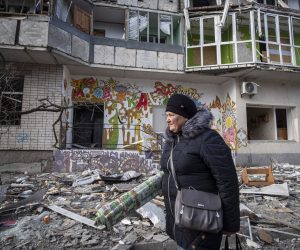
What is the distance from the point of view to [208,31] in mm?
12102

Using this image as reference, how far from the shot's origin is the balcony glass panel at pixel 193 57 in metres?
11.2

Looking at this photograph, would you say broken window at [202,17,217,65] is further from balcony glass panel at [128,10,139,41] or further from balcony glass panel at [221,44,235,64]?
balcony glass panel at [128,10,139,41]

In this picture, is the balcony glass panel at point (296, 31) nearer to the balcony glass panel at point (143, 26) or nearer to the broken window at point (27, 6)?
the balcony glass panel at point (143, 26)

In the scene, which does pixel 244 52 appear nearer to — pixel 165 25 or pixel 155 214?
pixel 165 25

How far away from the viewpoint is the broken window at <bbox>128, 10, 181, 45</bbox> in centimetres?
1123

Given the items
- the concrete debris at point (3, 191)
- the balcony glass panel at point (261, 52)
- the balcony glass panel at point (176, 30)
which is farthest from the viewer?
the balcony glass panel at point (176, 30)

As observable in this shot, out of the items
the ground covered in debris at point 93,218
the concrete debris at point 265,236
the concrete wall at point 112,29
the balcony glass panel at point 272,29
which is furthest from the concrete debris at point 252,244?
the balcony glass panel at point 272,29

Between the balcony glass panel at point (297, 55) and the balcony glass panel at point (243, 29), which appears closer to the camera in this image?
the balcony glass panel at point (297, 55)

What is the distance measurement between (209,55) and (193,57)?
747 millimetres

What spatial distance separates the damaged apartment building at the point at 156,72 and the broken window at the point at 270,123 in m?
0.06

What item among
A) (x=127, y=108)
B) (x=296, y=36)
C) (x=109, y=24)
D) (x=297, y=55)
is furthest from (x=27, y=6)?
(x=296, y=36)

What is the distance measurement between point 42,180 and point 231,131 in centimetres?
834

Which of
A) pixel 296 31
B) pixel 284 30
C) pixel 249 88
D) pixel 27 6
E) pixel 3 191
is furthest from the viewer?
pixel 296 31

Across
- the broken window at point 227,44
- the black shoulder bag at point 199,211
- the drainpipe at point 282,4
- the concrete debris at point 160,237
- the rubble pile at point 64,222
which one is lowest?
the concrete debris at point 160,237
